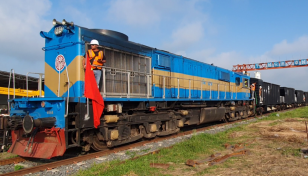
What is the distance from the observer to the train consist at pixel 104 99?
20.3 feet

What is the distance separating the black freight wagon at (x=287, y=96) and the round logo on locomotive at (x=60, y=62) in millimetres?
28671

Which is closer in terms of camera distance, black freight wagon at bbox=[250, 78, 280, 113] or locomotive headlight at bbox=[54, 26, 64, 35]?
locomotive headlight at bbox=[54, 26, 64, 35]

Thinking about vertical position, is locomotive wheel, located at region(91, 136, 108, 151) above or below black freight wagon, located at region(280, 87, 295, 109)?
below

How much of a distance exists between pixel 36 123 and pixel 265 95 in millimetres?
21154

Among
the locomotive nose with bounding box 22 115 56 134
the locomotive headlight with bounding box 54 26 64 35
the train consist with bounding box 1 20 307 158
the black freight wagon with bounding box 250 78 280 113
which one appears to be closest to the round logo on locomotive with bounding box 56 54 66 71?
the train consist with bounding box 1 20 307 158

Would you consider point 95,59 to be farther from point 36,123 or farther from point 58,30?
point 36,123

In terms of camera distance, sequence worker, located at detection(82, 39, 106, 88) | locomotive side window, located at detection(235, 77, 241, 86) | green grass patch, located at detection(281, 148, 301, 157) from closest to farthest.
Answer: green grass patch, located at detection(281, 148, 301, 157) < worker, located at detection(82, 39, 106, 88) < locomotive side window, located at detection(235, 77, 241, 86)

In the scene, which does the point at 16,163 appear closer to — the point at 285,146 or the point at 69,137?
the point at 69,137

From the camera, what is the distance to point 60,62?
7.24m

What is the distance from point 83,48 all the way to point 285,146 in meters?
6.56

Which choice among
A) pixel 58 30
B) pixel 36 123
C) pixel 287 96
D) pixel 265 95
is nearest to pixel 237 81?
pixel 265 95

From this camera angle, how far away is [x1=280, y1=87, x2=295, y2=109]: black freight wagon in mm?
29922

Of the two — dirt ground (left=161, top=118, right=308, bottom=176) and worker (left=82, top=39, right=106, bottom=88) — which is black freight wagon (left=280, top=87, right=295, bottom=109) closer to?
dirt ground (left=161, top=118, right=308, bottom=176)

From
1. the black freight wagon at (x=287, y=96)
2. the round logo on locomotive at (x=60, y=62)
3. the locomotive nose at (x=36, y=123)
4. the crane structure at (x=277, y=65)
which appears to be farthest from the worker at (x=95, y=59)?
the crane structure at (x=277, y=65)
